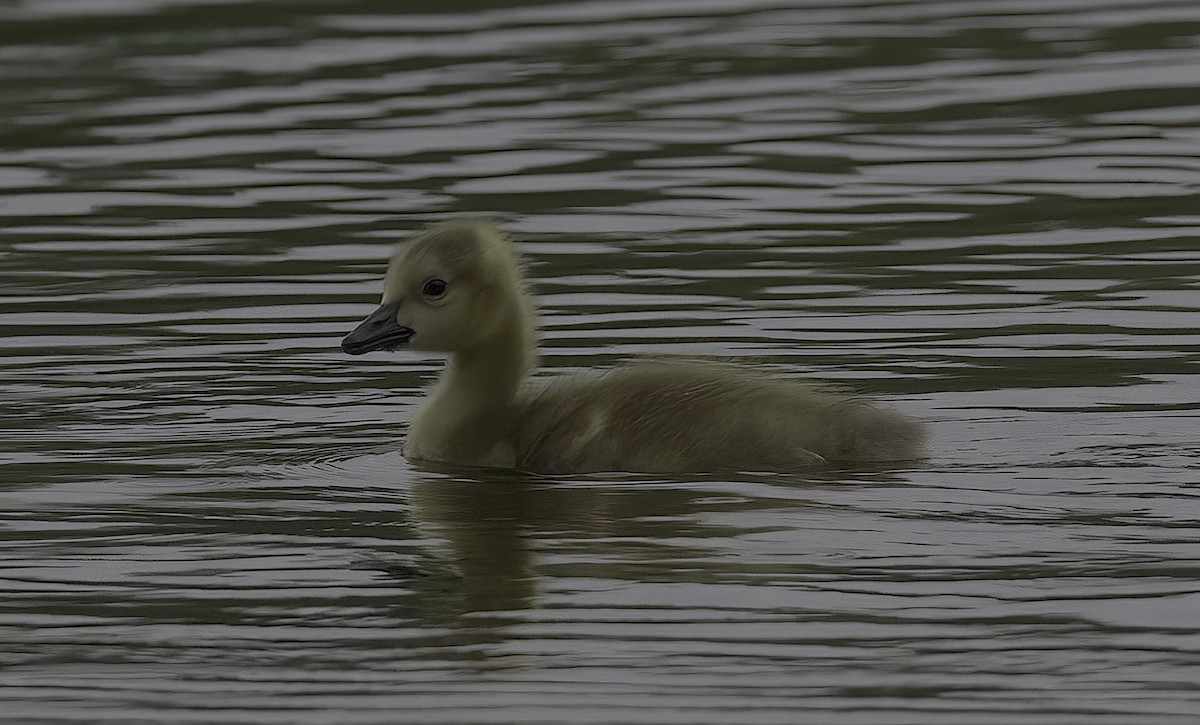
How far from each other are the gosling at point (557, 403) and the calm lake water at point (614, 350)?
0.15 m

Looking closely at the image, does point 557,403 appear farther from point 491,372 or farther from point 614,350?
point 614,350

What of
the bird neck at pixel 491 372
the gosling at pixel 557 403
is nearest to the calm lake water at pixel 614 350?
the gosling at pixel 557 403

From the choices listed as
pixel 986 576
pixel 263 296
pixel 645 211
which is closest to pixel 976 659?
Answer: pixel 986 576

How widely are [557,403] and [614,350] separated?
1.62m

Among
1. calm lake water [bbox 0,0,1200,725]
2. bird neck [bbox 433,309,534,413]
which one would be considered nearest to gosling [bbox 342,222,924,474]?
bird neck [bbox 433,309,534,413]

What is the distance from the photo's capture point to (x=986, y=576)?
7066 millimetres

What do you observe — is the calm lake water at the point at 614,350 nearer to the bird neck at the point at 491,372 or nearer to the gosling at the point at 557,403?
the gosling at the point at 557,403

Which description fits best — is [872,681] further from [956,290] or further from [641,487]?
[956,290]

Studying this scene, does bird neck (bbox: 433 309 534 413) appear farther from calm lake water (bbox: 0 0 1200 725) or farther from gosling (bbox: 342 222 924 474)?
calm lake water (bbox: 0 0 1200 725)

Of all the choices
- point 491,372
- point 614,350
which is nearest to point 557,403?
point 491,372

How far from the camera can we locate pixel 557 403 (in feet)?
29.4

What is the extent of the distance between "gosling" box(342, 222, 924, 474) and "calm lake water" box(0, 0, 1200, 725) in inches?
6.0

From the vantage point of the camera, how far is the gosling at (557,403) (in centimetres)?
862

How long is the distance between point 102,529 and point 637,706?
2457 millimetres
